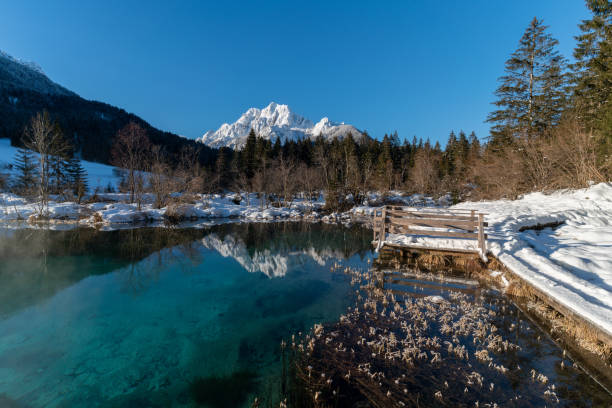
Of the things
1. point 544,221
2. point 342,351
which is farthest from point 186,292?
point 544,221

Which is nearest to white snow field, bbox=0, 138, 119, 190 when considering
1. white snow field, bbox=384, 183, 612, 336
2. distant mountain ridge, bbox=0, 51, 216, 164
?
distant mountain ridge, bbox=0, 51, 216, 164

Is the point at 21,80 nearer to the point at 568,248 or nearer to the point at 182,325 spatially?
the point at 182,325

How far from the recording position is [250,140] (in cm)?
5978

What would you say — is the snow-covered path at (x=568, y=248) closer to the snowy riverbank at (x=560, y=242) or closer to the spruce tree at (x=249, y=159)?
the snowy riverbank at (x=560, y=242)

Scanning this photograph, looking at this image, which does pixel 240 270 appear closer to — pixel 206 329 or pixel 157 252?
pixel 206 329

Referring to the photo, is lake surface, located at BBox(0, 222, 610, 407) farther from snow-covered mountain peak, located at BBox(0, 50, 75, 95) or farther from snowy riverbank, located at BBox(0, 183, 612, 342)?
snow-covered mountain peak, located at BBox(0, 50, 75, 95)

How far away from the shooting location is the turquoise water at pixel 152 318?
4.65 meters

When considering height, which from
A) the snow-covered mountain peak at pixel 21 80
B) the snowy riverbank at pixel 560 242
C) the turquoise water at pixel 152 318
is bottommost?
the turquoise water at pixel 152 318

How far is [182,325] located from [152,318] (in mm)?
1160

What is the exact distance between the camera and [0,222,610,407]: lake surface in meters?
4.46

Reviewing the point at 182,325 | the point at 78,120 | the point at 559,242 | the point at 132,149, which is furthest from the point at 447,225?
the point at 78,120

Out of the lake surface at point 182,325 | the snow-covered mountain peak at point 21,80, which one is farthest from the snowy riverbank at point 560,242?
the snow-covered mountain peak at point 21,80

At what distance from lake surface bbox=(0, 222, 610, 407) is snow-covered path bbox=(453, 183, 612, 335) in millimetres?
1178

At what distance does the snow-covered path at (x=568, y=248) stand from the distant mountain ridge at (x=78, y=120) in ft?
227
